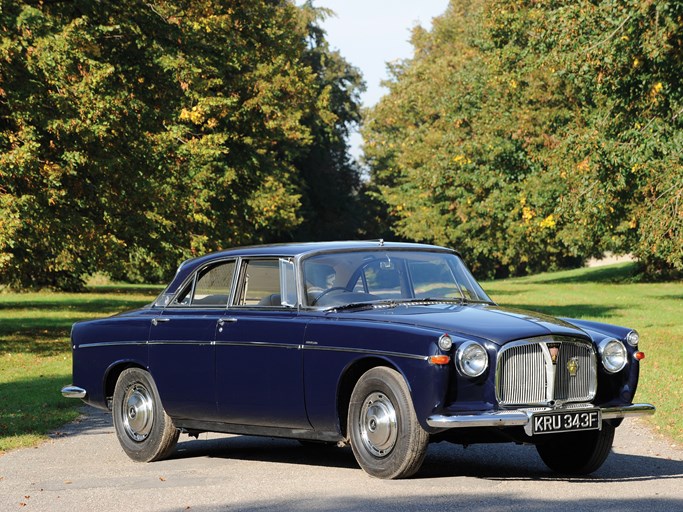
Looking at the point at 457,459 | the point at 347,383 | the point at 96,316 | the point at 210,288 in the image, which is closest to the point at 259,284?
the point at 210,288

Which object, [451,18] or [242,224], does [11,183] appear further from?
[451,18]

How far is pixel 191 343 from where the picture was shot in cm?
999

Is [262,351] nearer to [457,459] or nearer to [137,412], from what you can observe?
[137,412]

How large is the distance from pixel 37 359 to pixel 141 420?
1169 cm

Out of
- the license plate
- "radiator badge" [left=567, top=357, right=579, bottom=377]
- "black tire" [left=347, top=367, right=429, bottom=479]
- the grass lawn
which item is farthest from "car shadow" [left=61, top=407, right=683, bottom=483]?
the grass lawn

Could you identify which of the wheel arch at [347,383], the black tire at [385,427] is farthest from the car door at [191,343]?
the black tire at [385,427]

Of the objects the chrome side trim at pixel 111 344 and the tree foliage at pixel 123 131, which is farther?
the tree foliage at pixel 123 131

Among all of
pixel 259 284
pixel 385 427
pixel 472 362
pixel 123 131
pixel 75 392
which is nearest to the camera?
pixel 472 362

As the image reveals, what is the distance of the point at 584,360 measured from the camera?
8.81 m

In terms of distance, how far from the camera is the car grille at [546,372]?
8359 millimetres

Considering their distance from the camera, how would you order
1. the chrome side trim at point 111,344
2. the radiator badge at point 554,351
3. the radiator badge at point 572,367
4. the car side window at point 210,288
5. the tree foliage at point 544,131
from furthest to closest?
1. the tree foliage at point 544,131
2. the chrome side trim at point 111,344
3. the car side window at point 210,288
4. the radiator badge at point 572,367
5. the radiator badge at point 554,351

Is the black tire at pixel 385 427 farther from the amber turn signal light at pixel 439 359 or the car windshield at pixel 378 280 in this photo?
the car windshield at pixel 378 280

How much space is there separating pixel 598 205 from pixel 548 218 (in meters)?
14.0

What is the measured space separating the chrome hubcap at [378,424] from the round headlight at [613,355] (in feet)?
5.69
